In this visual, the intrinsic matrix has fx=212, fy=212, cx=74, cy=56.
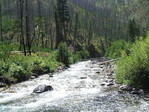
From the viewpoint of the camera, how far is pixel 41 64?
36.3m

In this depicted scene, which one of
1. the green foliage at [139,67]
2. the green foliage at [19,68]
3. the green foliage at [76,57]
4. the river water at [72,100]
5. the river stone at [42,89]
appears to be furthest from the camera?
the green foliage at [76,57]

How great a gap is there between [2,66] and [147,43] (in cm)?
1793

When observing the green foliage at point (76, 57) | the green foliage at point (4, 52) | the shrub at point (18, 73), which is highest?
the green foliage at point (4, 52)

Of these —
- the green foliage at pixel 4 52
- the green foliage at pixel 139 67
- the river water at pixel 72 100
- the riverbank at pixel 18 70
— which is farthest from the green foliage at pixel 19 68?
the green foliage at pixel 139 67

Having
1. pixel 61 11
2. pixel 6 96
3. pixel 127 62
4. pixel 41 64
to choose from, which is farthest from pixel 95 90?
pixel 61 11

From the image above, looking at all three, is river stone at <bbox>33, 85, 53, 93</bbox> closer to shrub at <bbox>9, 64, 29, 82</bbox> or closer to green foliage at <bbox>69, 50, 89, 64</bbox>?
shrub at <bbox>9, 64, 29, 82</bbox>

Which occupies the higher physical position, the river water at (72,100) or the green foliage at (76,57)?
the river water at (72,100)

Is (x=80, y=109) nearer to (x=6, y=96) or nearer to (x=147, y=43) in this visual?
(x=6, y=96)

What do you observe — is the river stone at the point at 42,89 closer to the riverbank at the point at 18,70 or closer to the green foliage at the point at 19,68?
the riverbank at the point at 18,70

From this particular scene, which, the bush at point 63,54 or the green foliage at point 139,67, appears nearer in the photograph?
the green foliage at point 139,67

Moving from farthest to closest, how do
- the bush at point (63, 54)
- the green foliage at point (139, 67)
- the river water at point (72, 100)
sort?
1. the bush at point (63, 54)
2. the green foliage at point (139, 67)
3. the river water at point (72, 100)

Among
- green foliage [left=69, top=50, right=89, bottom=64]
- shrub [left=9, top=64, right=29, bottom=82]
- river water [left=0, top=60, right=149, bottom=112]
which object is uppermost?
shrub [left=9, top=64, right=29, bottom=82]

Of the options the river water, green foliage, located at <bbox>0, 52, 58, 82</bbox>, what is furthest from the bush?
the river water

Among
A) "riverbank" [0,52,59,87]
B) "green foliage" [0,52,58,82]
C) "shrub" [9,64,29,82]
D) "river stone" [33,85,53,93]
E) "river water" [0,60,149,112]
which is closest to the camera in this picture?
"river water" [0,60,149,112]
